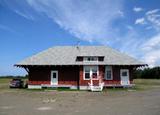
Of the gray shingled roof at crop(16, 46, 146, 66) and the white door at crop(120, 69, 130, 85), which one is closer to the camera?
the gray shingled roof at crop(16, 46, 146, 66)

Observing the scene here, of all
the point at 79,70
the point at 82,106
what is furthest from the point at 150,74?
the point at 82,106

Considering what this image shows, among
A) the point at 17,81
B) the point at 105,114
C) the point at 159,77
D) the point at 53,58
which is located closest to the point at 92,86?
the point at 53,58

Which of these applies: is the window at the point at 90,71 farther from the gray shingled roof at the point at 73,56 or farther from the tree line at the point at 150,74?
the tree line at the point at 150,74

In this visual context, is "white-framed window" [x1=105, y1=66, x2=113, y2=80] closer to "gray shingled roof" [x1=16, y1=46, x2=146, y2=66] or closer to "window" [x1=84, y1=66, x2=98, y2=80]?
"gray shingled roof" [x1=16, y1=46, x2=146, y2=66]

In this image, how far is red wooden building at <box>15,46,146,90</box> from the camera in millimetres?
35719

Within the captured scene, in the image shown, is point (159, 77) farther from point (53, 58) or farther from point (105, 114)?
point (105, 114)

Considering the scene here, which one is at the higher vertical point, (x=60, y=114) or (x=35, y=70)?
(x=35, y=70)

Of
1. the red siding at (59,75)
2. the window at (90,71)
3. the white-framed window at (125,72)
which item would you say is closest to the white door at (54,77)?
the red siding at (59,75)

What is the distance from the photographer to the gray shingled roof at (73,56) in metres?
36.1

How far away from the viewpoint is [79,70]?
35.9 m

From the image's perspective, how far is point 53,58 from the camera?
3756cm

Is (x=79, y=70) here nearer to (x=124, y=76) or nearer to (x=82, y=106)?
(x=124, y=76)

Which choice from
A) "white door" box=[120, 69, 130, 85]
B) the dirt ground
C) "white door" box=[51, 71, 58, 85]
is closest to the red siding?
"white door" box=[51, 71, 58, 85]

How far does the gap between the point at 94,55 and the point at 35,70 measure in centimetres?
777
